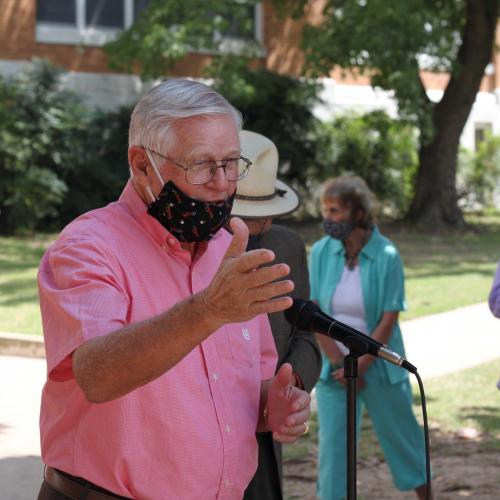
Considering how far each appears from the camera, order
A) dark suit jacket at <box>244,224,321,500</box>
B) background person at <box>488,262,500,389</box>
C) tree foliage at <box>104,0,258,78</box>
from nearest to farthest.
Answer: dark suit jacket at <box>244,224,321,500</box> < background person at <box>488,262,500,389</box> < tree foliage at <box>104,0,258,78</box>

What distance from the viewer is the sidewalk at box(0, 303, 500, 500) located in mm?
6844

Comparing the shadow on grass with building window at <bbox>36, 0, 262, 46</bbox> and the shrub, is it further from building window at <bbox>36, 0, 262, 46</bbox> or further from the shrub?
the shrub

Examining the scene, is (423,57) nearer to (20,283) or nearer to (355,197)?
(20,283)

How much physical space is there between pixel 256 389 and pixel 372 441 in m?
4.80

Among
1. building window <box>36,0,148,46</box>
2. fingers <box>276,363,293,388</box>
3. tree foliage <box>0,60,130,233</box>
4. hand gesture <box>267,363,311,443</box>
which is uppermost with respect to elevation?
fingers <box>276,363,293,388</box>

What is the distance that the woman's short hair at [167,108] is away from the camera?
103 inches

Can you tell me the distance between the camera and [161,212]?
264 cm

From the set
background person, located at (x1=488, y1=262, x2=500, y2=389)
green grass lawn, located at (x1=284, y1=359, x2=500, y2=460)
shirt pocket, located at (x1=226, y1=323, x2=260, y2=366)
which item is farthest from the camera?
green grass lawn, located at (x1=284, y1=359, x2=500, y2=460)

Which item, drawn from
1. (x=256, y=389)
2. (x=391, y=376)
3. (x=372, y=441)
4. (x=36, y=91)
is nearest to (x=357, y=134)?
(x=36, y=91)

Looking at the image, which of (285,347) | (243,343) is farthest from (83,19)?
(243,343)

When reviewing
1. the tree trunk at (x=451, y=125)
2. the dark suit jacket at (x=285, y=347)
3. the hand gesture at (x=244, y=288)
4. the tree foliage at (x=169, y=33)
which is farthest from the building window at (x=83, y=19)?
the hand gesture at (x=244, y=288)

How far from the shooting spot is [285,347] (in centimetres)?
416

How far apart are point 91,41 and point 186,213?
68.9 feet

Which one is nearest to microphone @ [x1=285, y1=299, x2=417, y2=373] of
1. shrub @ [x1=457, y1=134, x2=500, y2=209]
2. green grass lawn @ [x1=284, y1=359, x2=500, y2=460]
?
green grass lawn @ [x1=284, y1=359, x2=500, y2=460]
